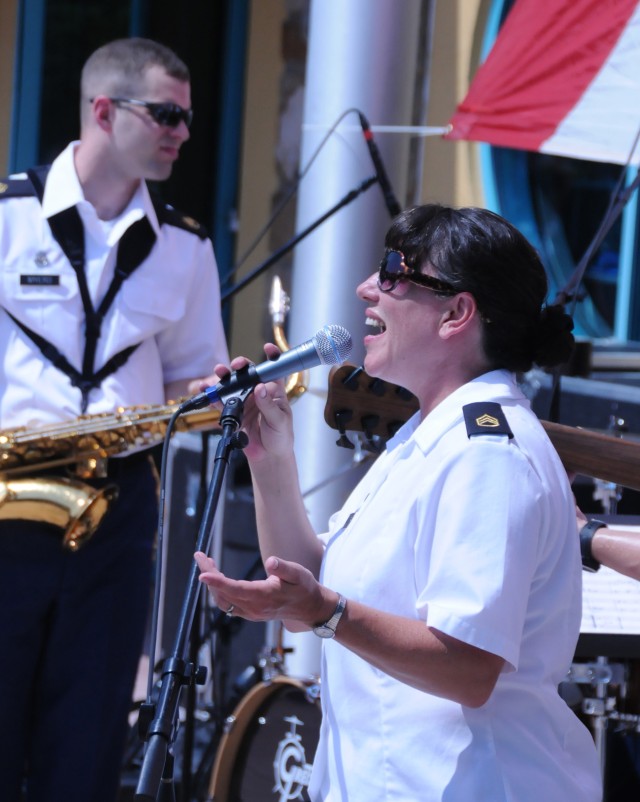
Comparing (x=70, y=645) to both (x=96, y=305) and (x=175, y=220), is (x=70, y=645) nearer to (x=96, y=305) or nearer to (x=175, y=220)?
(x=96, y=305)

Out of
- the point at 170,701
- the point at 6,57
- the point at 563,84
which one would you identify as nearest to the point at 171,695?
the point at 170,701

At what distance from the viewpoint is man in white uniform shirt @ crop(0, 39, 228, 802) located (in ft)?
10.5

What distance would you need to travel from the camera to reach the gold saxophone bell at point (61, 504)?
3.15m

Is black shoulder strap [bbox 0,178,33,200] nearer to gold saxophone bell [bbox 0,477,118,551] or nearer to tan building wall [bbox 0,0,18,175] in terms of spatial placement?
gold saxophone bell [bbox 0,477,118,551]

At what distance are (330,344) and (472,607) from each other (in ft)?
1.93

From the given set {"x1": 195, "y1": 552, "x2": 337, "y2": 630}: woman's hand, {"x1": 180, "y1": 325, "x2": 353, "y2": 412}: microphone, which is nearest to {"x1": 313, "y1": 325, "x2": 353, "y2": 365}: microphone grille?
{"x1": 180, "y1": 325, "x2": 353, "y2": 412}: microphone

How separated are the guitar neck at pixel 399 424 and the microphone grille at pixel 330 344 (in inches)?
21.9

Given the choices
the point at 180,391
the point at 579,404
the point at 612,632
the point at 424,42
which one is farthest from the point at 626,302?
the point at 612,632

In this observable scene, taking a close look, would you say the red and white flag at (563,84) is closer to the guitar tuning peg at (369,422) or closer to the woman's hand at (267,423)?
the guitar tuning peg at (369,422)

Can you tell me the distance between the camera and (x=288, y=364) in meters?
2.13

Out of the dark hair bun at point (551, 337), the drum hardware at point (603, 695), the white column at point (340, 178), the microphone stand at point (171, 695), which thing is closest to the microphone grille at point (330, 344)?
the microphone stand at point (171, 695)

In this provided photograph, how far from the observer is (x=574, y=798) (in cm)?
186

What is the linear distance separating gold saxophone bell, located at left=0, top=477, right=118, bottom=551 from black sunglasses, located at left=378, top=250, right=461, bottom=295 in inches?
55.0

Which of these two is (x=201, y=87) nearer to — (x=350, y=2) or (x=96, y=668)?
(x=350, y=2)
